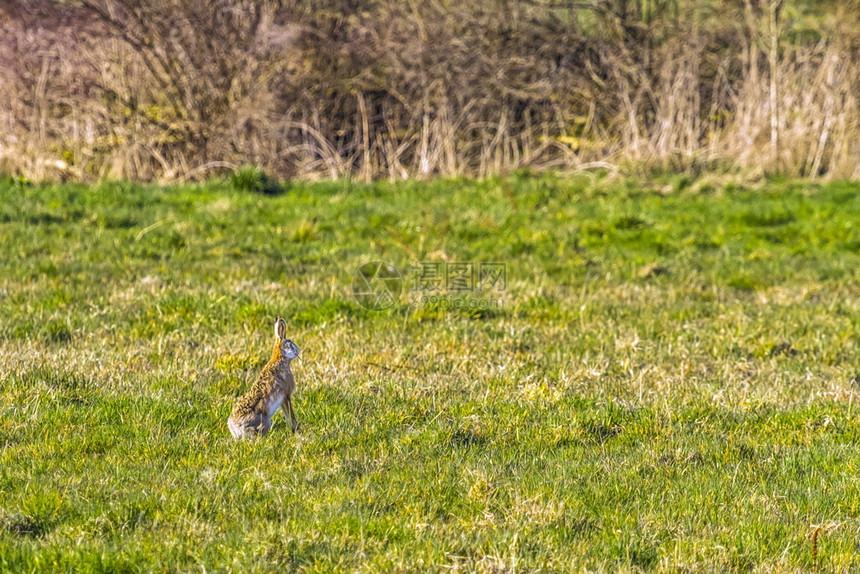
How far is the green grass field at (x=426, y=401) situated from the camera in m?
3.86

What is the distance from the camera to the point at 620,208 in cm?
1436

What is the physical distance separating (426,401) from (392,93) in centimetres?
1333

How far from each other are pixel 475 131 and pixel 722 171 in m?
5.01

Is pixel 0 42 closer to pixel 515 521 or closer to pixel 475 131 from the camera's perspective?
pixel 475 131

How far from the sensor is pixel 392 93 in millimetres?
18312

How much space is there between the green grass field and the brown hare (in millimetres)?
115

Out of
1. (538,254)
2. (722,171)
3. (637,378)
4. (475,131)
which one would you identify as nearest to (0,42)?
(475,131)

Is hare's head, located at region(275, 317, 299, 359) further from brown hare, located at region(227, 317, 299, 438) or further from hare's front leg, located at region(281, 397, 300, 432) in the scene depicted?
hare's front leg, located at region(281, 397, 300, 432)

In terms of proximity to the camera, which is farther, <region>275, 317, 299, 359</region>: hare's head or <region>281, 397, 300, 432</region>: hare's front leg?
<region>281, 397, 300, 432</region>: hare's front leg

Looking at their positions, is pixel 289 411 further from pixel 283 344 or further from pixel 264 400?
pixel 283 344

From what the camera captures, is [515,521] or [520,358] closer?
[515,521]

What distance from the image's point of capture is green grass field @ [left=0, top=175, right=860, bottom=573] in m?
3.86

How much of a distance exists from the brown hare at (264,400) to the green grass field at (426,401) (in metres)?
0.12

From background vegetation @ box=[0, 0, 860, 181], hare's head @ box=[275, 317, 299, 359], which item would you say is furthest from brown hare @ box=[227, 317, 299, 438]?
background vegetation @ box=[0, 0, 860, 181]
